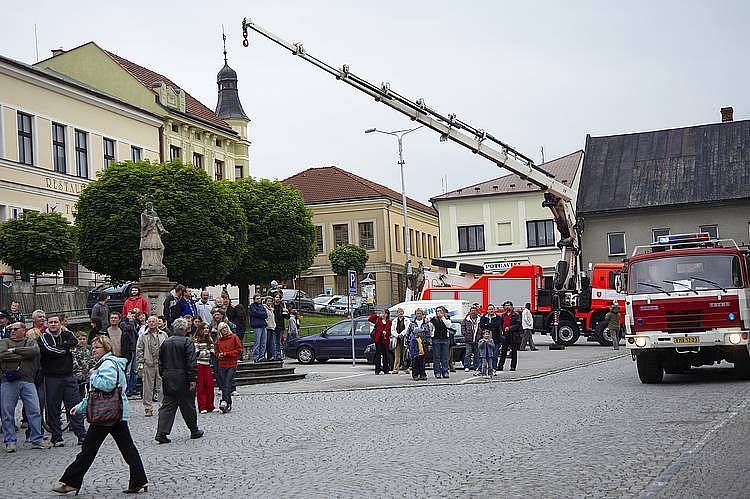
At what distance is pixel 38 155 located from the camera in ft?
152

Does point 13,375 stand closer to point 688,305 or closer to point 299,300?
point 688,305

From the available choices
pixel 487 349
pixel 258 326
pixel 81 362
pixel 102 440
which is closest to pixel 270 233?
pixel 258 326

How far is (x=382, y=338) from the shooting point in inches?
1083

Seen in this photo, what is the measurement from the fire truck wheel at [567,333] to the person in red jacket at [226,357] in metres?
22.5

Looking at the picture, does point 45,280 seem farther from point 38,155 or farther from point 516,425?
point 516,425

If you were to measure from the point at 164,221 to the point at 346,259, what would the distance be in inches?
1144

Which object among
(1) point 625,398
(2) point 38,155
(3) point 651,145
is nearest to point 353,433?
(1) point 625,398

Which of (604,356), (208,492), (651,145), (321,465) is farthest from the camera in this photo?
(651,145)

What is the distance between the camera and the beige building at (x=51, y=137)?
44156 mm

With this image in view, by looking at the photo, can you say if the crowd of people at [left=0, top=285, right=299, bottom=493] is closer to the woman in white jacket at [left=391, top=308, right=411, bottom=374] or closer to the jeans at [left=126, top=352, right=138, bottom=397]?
the jeans at [left=126, top=352, right=138, bottom=397]

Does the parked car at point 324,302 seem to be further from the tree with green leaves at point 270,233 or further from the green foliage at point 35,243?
the green foliage at point 35,243

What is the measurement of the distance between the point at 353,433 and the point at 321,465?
301 cm

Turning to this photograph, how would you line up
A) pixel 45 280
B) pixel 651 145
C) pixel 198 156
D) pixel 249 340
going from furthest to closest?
1. pixel 651 145
2. pixel 198 156
3. pixel 45 280
4. pixel 249 340

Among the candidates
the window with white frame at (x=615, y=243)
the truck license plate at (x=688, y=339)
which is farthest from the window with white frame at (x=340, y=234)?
the truck license plate at (x=688, y=339)
